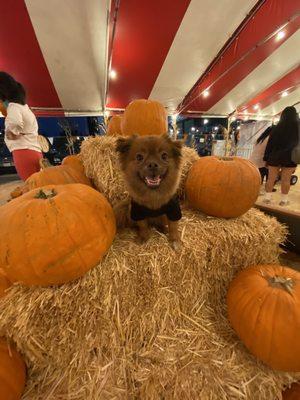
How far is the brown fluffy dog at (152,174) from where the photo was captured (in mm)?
1318

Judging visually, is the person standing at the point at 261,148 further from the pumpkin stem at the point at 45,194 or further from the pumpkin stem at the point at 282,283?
the pumpkin stem at the point at 45,194

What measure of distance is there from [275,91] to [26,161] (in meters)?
10.2

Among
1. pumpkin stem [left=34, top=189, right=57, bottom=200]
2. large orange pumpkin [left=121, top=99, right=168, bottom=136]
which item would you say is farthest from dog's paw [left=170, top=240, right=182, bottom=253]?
large orange pumpkin [left=121, top=99, right=168, bottom=136]

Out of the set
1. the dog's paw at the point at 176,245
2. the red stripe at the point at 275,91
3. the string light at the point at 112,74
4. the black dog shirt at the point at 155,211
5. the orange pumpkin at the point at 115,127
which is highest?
the string light at the point at 112,74

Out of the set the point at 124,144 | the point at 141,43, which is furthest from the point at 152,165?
the point at 141,43

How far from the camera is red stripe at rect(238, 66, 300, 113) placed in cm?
764

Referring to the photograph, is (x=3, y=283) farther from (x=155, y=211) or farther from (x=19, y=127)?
(x=19, y=127)

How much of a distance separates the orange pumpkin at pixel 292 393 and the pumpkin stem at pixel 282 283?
0.58m

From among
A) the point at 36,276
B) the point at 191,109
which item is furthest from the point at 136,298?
the point at 191,109

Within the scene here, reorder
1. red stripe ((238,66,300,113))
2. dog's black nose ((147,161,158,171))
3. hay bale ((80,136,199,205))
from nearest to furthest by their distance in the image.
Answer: dog's black nose ((147,161,158,171)) < hay bale ((80,136,199,205)) < red stripe ((238,66,300,113))

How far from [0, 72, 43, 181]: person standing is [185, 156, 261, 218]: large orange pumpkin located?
7.48ft

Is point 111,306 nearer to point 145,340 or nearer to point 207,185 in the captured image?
point 145,340

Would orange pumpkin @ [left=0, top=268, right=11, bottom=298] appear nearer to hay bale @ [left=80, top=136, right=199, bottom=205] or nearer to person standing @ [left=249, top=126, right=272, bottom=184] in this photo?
hay bale @ [left=80, top=136, right=199, bottom=205]

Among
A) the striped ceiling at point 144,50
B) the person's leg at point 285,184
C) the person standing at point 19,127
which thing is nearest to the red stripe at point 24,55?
the striped ceiling at point 144,50
